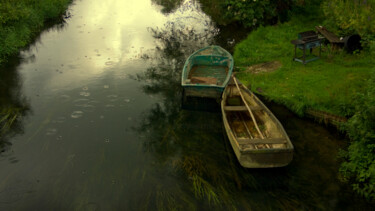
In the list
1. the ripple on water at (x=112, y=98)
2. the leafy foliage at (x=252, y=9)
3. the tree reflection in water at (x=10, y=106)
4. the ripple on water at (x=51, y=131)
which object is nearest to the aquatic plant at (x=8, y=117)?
the tree reflection in water at (x=10, y=106)

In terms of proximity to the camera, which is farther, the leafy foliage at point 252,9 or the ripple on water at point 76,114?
the leafy foliage at point 252,9

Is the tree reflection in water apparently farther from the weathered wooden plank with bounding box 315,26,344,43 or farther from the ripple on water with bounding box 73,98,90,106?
the weathered wooden plank with bounding box 315,26,344,43

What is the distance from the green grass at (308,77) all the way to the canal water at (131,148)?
1.10 m

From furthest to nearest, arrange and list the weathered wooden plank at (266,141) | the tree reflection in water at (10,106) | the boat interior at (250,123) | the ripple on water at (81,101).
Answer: the ripple on water at (81,101)
the tree reflection in water at (10,106)
the boat interior at (250,123)
the weathered wooden plank at (266,141)

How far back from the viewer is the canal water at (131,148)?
9547 mm

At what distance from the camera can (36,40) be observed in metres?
23.3

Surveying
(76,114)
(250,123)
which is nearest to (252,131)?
(250,123)

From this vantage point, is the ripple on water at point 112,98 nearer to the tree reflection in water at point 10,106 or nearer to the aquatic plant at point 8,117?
the tree reflection in water at point 10,106

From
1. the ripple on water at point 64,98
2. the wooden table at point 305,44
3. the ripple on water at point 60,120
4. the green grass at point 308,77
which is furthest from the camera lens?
the wooden table at point 305,44

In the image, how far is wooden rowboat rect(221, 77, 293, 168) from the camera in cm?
970

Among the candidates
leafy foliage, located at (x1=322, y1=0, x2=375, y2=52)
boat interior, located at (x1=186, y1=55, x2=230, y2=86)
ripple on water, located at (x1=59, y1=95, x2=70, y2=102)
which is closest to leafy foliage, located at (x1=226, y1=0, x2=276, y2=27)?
leafy foliage, located at (x1=322, y1=0, x2=375, y2=52)

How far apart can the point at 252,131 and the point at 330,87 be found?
16.5 feet

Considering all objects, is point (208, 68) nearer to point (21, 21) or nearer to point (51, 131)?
point (51, 131)

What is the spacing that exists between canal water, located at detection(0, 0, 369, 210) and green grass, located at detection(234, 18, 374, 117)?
1.10 m
